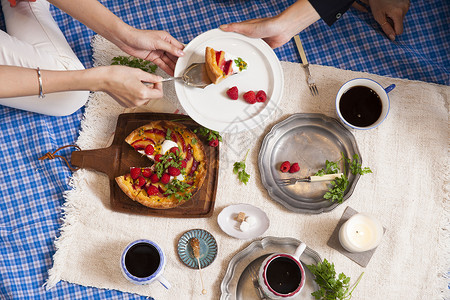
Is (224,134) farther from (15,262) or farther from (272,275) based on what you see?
(15,262)

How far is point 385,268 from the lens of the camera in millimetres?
1649

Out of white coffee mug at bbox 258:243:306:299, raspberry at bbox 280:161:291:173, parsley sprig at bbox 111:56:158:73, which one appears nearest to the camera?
white coffee mug at bbox 258:243:306:299

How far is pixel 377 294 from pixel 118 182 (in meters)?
1.13

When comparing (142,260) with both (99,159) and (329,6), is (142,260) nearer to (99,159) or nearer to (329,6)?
(99,159)

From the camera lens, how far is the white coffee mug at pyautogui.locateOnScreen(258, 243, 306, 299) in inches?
57.1

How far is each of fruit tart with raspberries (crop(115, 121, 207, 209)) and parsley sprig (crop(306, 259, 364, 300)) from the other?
561mm

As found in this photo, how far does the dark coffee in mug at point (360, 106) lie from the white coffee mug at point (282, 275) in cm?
56

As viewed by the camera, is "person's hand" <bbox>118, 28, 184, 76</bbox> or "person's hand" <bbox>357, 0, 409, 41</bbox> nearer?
"person's hand" <bbox>118, 28, 184, 76</bbox>

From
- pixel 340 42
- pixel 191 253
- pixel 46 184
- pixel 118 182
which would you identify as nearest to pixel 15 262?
pixel 46 184

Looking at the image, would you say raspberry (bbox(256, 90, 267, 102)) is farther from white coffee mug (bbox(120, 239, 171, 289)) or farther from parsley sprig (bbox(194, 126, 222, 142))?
white coffee mug (bbox(120, 239, 171, 289))

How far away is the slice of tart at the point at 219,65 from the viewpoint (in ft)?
4.95

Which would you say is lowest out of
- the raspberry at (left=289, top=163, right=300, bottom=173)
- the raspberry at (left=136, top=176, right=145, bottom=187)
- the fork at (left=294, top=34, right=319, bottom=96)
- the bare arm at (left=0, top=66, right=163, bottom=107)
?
the raspberry at (left=289, top=163, right=300, bottom=173)

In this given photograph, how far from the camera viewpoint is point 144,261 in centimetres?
156

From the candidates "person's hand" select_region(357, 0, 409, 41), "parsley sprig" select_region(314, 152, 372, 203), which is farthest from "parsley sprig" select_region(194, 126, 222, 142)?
"person's hand" select_region(357, 0, 409, 41)
